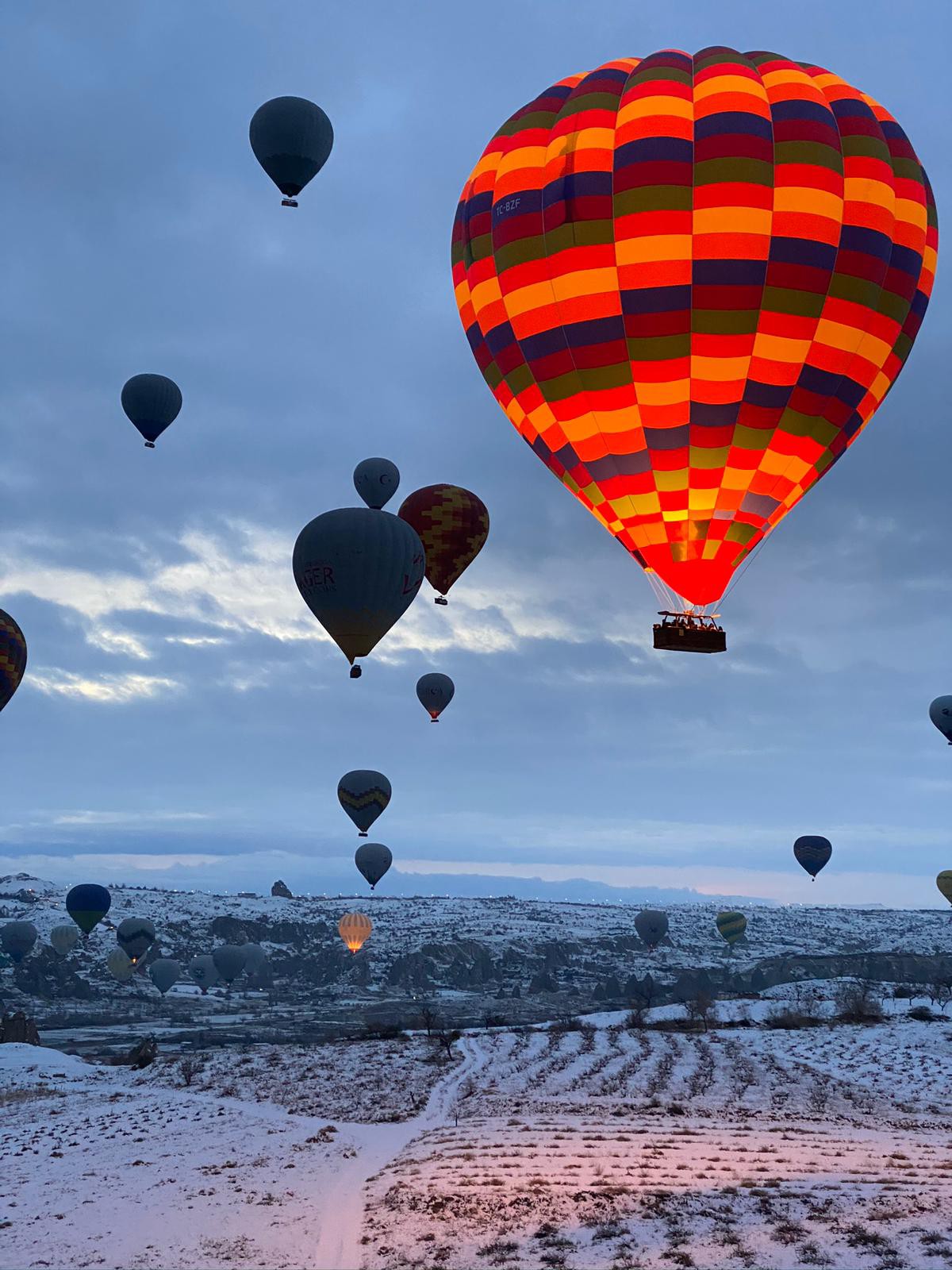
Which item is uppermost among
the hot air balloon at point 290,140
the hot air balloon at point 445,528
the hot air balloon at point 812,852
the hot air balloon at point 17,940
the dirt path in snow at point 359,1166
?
the hot air balloon at point 290,140

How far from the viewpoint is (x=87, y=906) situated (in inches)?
3137

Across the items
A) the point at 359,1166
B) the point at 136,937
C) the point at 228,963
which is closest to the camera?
the point at 359,1166

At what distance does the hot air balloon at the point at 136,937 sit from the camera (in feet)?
315

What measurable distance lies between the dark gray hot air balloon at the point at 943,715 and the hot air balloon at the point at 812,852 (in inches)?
704

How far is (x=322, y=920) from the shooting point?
18975cm

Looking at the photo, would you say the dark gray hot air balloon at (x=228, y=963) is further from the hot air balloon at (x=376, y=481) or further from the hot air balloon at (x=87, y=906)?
the hot air balloon at (x=376, y=481)

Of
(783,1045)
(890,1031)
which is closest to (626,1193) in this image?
(783,1045)

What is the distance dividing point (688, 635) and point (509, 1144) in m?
12.4

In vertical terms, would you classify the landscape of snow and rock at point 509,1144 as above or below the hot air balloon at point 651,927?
below

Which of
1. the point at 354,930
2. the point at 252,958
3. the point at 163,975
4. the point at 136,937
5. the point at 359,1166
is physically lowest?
the point at 163,975

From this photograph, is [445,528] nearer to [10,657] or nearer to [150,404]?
[150,404]

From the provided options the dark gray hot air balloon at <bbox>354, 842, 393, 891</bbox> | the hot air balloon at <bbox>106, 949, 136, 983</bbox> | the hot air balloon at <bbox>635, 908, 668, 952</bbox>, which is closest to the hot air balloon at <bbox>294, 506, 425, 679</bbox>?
the dark gray hot air balloon at <bbox>354, 842, 393, 891</bbox>

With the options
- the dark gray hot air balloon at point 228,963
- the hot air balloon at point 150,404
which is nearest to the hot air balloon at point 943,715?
the hot air balloon at point 150,404

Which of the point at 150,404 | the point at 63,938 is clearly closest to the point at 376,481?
the point at 150,404
